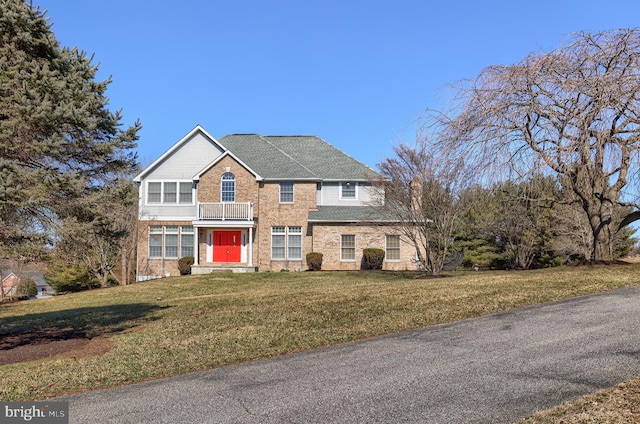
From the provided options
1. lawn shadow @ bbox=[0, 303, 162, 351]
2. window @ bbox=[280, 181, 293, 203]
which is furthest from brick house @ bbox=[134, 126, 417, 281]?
lawn shadow @ bbox=[0, 303, 162, 351]

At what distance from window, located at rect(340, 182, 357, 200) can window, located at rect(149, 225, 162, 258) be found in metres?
10.9

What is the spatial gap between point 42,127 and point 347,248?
21.1m

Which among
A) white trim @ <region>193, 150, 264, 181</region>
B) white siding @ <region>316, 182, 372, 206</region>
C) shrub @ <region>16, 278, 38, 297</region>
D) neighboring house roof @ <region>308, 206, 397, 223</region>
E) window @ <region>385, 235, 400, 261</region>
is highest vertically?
white trim @ <region>193, 150, 264, 181</region>

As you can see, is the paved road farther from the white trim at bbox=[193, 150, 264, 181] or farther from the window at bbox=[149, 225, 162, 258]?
the window at bbox=[149, 225, 162, 258]

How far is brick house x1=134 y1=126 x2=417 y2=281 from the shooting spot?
96.2 ft

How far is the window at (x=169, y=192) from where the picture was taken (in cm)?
3100

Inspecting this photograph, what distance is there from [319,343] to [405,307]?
348 centimetres

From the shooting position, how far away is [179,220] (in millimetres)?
30891

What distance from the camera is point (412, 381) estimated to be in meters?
6.83

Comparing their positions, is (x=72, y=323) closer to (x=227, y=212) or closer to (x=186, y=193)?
(x=227, y=212)

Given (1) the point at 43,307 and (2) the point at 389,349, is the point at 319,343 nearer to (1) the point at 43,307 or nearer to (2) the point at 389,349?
(2) the point at 389,349

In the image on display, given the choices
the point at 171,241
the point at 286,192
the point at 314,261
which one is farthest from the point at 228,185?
the point at 314,261

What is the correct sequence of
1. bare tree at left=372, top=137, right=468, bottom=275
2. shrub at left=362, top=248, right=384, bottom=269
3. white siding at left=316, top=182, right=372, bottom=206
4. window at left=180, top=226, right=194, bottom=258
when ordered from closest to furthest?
bare tree at left=372, top=137, right=468, bottom=275 < shrub at left=362, top=248, right=384, bottom=269 < white siding at left=316, top=182, right=372, bottom=206 < window at left=180, top=226, right=194, bottom=258

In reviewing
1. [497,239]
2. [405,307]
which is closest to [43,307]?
[405,307]
